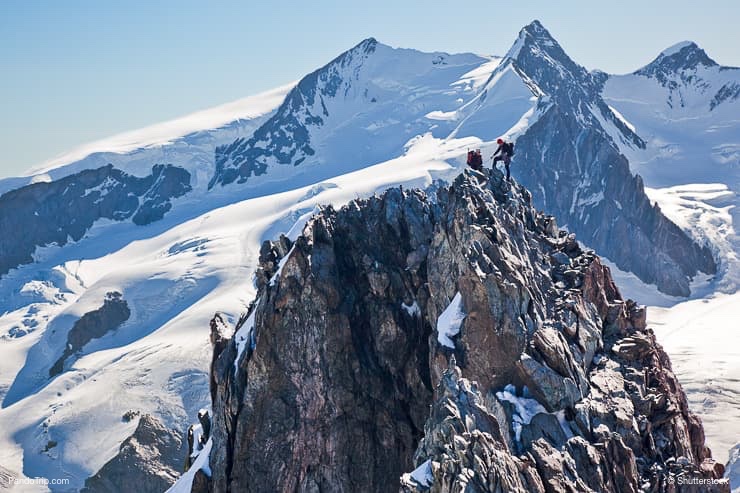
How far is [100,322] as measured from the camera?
17562cm

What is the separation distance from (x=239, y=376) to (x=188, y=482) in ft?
19.2

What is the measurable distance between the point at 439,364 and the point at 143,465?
9341 cm

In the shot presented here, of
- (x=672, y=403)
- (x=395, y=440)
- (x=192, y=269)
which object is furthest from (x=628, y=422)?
(x=192, y=269)

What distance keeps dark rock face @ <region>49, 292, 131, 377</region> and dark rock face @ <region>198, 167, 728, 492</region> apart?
134 meters

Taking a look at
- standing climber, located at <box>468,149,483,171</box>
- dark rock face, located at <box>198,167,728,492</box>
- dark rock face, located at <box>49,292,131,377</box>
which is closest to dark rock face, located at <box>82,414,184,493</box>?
dark rock face, located at <box>49,292,131,377</box>

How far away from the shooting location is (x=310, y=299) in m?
43.1

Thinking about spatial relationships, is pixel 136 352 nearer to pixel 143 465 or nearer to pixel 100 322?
pixel 100 322

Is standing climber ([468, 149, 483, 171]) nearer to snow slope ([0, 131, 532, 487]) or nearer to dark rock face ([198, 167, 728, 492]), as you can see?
dark rock face ([198, 167, 728, 492])

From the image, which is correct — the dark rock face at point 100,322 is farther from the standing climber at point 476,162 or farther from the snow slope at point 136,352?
the standing climber at point 476,162

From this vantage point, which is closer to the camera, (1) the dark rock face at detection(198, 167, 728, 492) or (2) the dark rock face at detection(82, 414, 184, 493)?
(1) the dark rock face at detection(198, 167, 728, 492)

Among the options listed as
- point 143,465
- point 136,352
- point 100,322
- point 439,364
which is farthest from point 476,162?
point 100,322

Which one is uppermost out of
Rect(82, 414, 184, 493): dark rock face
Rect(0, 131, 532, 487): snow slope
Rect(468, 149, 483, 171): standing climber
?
Rect(468, 149, 483, 171): standing climber

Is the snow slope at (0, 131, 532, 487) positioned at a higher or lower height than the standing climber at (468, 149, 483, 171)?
lower

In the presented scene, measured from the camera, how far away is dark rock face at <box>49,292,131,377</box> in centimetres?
17512
